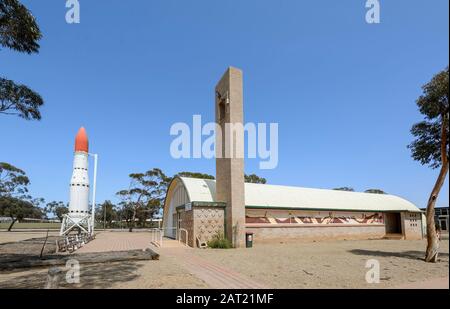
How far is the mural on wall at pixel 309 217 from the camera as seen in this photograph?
22.7 m

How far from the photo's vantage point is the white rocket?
92.2ft

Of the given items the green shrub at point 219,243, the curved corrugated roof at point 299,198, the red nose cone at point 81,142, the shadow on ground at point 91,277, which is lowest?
the green shrub at point 219,243

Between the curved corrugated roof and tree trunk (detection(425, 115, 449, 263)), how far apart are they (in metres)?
11.1

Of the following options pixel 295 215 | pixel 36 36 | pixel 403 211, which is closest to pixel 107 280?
pixel 36 36

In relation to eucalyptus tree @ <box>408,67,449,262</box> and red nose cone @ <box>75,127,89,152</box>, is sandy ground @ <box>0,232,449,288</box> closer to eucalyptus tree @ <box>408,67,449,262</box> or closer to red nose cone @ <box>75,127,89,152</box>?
eucalyptus tree @ <box>408,67,449,262</box>

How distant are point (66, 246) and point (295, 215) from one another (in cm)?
1582

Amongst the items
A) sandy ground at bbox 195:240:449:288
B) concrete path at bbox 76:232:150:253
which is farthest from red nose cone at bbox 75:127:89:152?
sandy ground at bbox 195:240:449:288

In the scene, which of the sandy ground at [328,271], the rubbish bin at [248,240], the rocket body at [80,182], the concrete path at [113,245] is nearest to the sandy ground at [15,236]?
the rocket body at [80,182]

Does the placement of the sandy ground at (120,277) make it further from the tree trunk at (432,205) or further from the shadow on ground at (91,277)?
the tree trunk at (432,205)

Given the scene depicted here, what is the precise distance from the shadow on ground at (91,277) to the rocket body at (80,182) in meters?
18.1
